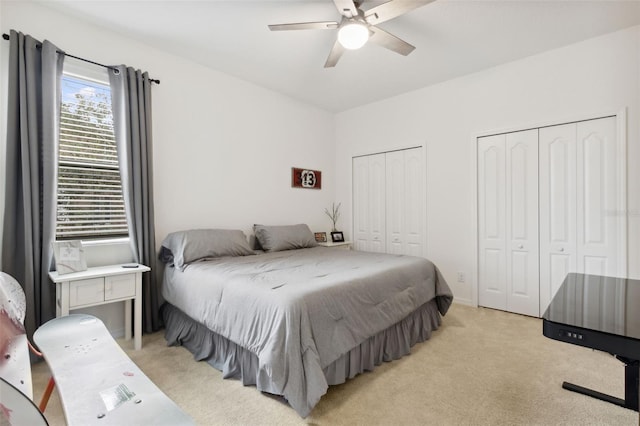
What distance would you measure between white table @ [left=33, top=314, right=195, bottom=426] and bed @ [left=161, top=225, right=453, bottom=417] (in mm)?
662

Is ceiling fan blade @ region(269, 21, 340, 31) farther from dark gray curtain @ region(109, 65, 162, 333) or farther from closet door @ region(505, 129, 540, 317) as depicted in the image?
closet door @ region(505, 129, 540, 317)

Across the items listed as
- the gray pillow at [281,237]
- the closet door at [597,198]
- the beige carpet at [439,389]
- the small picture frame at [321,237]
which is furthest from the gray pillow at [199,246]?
the closet door at [597,198]

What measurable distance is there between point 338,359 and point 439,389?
669mm

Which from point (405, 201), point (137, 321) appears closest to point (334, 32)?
point (405, 201)

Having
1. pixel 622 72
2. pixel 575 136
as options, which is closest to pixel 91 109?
pixel 575 136

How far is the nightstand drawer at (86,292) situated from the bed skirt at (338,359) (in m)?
0.62

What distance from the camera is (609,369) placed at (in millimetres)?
2160

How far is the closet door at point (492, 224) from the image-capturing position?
3.40 metres

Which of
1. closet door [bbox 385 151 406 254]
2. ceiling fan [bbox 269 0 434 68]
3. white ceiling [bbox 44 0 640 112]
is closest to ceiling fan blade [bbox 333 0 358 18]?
ceiling fan [bbox 269 0 434 68]

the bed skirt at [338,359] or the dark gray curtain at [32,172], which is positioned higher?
the dark gray curtain at [32,172]

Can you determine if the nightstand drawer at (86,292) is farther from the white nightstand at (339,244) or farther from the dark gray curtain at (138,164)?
the white nightstand at (339,244)

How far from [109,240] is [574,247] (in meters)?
4.33

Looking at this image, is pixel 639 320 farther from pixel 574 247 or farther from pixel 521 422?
pixel 574 247

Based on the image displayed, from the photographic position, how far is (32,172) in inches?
87.3
